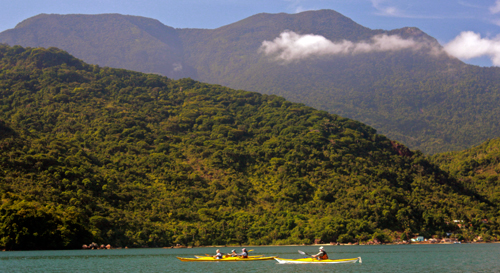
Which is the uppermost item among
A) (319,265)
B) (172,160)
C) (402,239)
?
(172,160)

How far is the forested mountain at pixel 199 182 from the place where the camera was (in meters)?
106

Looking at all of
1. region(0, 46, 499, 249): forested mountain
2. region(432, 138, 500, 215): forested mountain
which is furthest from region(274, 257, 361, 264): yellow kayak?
region(432, 138, 500, 215): forested mountain

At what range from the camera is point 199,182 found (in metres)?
143

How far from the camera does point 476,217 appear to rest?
13262cm

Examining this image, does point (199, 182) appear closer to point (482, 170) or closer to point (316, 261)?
point (316, 261)

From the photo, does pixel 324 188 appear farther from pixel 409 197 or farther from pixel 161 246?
pixel 161 246

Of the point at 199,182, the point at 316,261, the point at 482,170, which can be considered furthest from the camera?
the point at 482,170

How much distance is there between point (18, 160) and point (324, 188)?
259 feet

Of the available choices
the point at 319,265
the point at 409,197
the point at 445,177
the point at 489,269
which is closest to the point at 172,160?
the point at 409,197

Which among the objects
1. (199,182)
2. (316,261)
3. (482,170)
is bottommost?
(316,261)

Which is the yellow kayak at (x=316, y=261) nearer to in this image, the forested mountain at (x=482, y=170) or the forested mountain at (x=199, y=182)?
the forested mountain at (x=199, y=182)

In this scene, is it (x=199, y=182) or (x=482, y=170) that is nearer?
(x=199, y=182)

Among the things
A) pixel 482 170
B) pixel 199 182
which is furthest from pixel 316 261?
pixel 482 170

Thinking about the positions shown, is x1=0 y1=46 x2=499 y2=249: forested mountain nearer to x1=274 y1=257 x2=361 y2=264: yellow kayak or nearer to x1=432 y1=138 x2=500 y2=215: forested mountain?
x1=432 y1=138 x2=500 y2=215: forested mountain
